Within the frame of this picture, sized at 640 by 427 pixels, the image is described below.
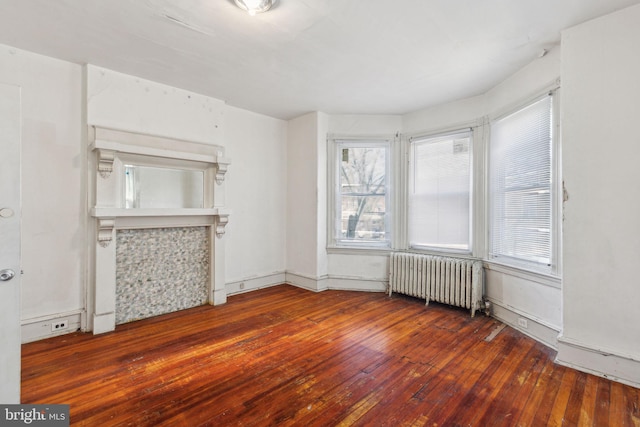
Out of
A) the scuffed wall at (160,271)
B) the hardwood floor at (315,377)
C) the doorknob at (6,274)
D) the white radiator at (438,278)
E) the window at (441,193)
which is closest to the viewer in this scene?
the doorknob at (6,274)

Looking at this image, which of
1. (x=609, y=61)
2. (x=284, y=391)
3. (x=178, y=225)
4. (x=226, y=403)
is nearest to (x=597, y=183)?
(x=609, y=61)

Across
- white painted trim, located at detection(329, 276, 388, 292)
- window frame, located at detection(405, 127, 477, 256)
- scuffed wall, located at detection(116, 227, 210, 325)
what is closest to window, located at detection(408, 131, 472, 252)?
window frame, located at detection(405, 127, 477, 256)

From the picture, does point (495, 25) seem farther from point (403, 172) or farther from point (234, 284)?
point (234, 284)

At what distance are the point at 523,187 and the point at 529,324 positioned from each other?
141cm

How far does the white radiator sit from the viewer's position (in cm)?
364

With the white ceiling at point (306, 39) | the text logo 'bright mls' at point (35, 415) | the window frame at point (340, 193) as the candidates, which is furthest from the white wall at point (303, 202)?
the text logo 'bright mls' at point (35, 415)

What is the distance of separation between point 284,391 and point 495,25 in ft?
10.6

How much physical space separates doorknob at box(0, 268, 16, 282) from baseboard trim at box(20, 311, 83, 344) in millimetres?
1587

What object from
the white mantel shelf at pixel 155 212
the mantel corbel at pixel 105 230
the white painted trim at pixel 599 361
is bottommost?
the white painted trim at pixel 599 361

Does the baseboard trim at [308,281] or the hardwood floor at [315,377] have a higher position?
the baseboard trim at [308,281]

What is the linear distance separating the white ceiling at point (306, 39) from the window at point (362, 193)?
1.17 meters

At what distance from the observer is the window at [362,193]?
184 inches

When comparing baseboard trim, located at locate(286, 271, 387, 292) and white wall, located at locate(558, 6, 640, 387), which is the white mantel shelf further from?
white wall, located at locate(558, 6, 640, 387)

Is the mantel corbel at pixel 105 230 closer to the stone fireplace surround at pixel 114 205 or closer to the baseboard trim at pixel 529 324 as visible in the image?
the stone fireplace surround at pixel 114 205
